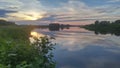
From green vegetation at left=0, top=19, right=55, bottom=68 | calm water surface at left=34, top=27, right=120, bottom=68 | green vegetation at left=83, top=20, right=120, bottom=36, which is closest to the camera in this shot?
green vegetation at left=0, top=19, right=55, bottom=68

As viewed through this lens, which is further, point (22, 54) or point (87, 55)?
point (87, 55)

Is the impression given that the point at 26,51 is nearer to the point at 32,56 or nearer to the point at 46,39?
the point at 32,56

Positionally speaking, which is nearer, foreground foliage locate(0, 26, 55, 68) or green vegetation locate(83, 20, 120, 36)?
foreground foliage locate(0, 26, 55, 68)

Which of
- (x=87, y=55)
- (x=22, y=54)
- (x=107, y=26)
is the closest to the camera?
(x=22, y=54)

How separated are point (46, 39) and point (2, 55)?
2.59 metres

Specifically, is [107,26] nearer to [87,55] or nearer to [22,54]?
[87,55]

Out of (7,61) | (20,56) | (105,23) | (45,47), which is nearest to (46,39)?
(45,47)

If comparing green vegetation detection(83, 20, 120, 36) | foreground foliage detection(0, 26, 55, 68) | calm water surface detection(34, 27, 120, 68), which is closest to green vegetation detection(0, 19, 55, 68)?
foreground foliage detection(0, 26, 55, 68)

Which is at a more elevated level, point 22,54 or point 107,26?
point 22,54

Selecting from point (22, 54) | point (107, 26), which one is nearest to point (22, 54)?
point (22, 54)

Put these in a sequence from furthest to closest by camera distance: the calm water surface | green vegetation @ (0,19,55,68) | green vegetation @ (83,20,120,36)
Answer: green vegetation @ (83,20,120,36)
the calm water surface
green vegetation @ (0,19,55,68)

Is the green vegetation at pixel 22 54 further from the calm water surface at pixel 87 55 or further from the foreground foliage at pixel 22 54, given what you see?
the calm water surface at pixel 87 55

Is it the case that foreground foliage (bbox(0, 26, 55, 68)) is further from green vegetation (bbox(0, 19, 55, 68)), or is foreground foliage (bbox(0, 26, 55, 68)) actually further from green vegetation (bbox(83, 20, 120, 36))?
green vegetation (bbox(83, 20, 120, 36))

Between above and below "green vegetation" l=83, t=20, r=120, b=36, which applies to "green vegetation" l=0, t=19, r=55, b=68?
above
